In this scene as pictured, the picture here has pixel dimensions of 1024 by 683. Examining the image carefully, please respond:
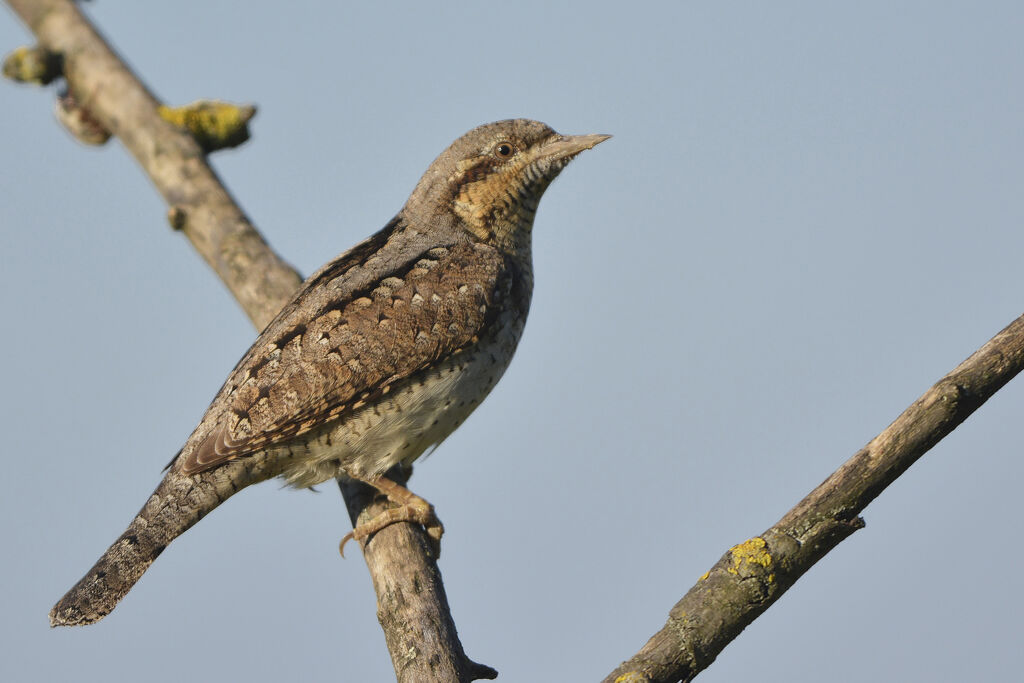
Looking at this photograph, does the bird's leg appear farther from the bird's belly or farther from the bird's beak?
the bird's beak

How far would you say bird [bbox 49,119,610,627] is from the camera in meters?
4.46

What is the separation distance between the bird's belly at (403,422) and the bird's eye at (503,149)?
1.08 metres

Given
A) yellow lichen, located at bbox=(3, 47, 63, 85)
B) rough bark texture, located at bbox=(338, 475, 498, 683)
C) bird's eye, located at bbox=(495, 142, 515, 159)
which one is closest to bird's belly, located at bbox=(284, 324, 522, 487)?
rough bark texture, located at bbox=(338, 475, 498, 683)

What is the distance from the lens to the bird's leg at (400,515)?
4.71 m

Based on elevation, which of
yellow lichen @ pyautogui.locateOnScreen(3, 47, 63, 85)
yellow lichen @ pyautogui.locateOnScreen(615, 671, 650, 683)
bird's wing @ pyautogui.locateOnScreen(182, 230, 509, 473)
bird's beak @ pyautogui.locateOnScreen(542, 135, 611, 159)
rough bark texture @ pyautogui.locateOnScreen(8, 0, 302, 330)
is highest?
yellow lichen @ pyautogui.locateOnScreen(3, 47, 63, 85)

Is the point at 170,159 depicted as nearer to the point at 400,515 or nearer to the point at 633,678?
the point at 400,515

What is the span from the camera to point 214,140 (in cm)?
663

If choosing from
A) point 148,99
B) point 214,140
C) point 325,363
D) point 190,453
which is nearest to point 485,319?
point 325,363

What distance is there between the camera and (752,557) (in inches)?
130

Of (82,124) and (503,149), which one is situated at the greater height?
(82,124)

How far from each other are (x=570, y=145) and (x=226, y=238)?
6.66ft

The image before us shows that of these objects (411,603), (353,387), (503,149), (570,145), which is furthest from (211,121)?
(411,603)

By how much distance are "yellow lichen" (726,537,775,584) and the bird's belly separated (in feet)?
5.83

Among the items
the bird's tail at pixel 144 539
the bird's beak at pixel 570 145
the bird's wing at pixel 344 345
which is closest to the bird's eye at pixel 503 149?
the bird's beak at pixel 570 145
